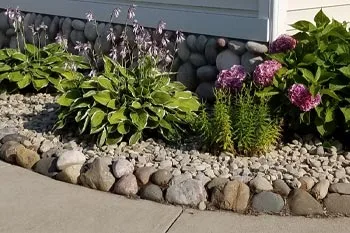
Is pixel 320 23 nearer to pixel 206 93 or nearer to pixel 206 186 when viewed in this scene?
pixel 206 93

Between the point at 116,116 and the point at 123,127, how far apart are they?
101 mm

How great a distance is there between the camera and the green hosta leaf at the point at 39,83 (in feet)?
22.9

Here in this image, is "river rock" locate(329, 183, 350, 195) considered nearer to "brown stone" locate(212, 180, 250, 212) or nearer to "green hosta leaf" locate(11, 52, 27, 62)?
"brown stone" locate(212, 180, 250, 212)

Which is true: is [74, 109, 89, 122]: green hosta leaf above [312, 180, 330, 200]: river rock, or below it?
above

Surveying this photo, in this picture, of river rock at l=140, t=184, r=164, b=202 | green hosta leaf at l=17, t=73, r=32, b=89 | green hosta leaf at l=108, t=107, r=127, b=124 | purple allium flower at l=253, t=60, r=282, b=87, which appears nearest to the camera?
river rock at l=140, t=184, r=164, b=202

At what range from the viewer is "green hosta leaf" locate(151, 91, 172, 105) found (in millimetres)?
5547

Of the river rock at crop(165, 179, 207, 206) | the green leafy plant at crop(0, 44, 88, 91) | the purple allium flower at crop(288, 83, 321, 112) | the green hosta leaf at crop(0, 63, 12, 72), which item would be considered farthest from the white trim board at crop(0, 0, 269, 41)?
the river rock at crop(165, 179, 207, 206)

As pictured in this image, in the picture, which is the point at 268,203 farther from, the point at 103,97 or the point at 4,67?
the point at 4,67

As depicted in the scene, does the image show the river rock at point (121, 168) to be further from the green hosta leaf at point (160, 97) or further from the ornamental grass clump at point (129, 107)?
the green hosta leaf at point (160, 97)

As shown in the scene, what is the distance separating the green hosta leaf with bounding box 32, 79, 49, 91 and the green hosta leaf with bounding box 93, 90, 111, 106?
161cm

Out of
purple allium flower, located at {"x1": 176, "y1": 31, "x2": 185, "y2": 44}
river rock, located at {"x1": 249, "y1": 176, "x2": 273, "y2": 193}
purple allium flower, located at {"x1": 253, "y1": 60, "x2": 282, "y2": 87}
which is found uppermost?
purple allium flower, located at {"x1": 176, "y1": 31, "x2": 185, "y2": 44}

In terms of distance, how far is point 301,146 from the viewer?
212 inches

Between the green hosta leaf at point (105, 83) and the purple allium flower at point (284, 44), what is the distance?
137cm

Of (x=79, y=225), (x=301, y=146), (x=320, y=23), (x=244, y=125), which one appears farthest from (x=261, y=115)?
(x=79, y=225)
